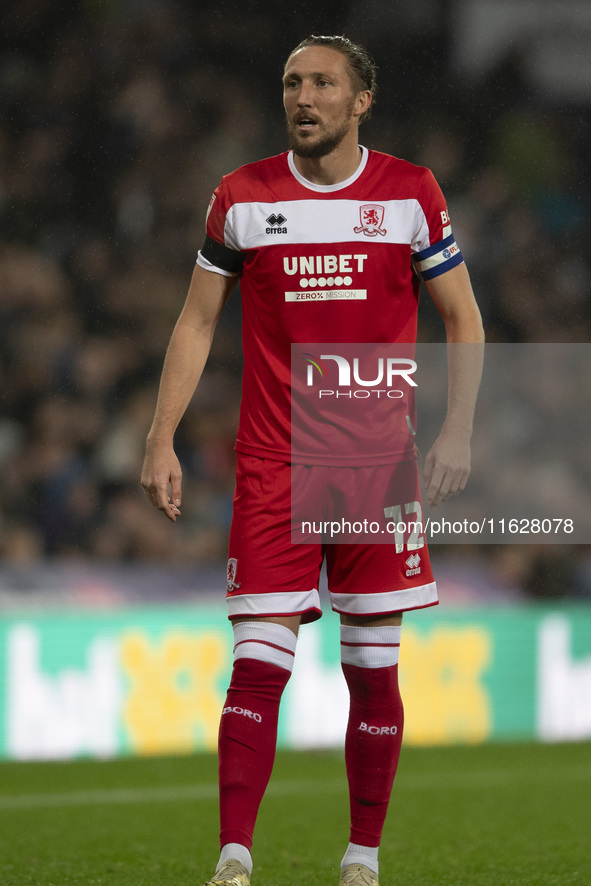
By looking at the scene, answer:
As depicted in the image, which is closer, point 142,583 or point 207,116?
point 142,583

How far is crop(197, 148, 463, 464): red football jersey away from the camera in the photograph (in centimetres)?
322

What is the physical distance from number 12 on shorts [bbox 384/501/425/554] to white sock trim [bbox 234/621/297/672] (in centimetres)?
37

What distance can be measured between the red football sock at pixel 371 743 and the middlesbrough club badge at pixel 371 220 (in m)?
0.98

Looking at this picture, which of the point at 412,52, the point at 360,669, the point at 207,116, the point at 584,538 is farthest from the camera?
the point at 412,52

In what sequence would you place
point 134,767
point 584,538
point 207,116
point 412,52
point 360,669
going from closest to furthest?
point 360,669 < point 134,767 < point 584,538 < point 207,116 < point 412,52

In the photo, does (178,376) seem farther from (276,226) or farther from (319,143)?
(319,143)

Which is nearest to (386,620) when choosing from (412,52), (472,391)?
(472,391)

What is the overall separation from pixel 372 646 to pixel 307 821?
6.33 feet

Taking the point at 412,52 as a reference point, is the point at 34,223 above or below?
below

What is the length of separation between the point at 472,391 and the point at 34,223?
259 inches

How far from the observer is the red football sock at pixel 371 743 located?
3.26 meters

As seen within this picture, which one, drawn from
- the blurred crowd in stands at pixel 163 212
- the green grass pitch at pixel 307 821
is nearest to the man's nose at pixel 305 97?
the green grass pitch at pixel 307 821

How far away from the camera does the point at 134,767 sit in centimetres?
661

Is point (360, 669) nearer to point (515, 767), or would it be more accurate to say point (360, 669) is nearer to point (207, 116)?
point (515, 767)
